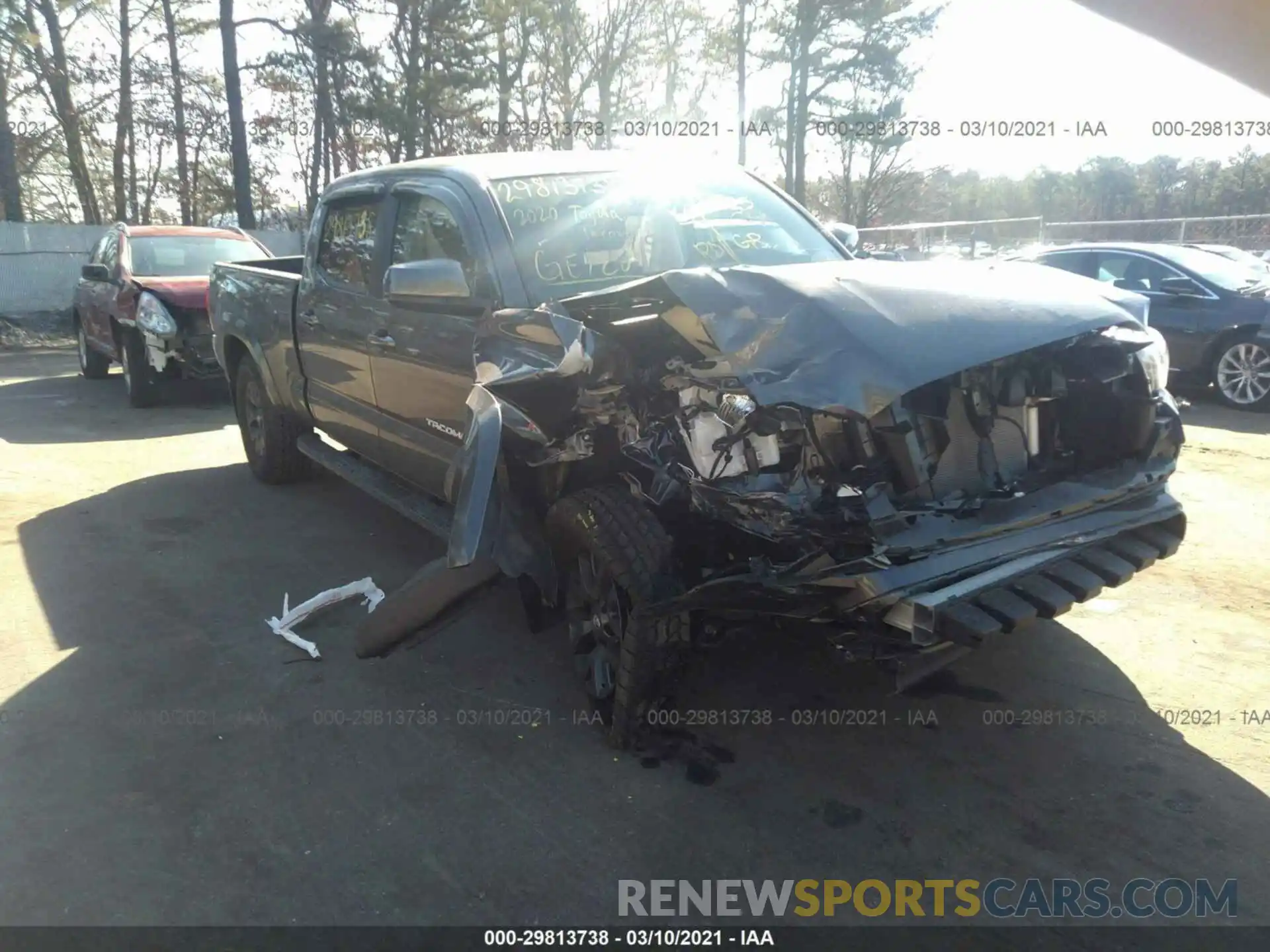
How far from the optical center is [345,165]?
28312 millimetres

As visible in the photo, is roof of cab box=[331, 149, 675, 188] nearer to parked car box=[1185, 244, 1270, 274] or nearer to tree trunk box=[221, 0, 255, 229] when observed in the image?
parked car box=[1185, 244, 1270, 274]

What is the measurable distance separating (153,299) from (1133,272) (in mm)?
9853

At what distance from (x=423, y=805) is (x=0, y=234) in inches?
810

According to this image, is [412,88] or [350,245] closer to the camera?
[350,245]

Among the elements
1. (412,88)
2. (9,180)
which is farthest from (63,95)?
(412,88)

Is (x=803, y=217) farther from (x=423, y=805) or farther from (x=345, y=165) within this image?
(x=345, y=165)

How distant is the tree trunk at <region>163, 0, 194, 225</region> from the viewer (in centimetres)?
2523

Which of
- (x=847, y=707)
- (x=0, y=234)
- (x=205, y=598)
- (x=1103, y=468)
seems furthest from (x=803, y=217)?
(x=0, y=234)

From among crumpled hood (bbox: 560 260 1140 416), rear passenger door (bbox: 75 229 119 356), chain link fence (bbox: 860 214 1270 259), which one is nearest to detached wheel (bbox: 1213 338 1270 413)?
crumpled hood (bbox: 560 260 1140 416)

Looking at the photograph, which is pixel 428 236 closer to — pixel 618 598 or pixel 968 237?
pixel 618 598

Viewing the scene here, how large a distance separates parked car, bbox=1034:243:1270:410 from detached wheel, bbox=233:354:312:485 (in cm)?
774

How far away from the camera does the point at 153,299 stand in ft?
32.4

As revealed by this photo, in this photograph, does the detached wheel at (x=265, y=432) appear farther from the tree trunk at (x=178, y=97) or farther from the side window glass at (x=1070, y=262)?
the tree trunk at (x=178, y=97)

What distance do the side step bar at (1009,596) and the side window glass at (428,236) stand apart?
234 centimetres
